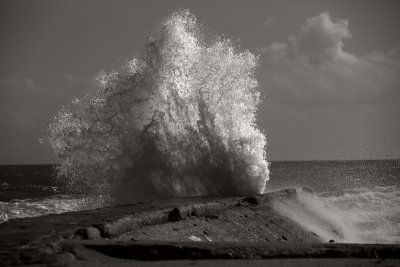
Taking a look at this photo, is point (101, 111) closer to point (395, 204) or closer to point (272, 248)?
point (272, 248)

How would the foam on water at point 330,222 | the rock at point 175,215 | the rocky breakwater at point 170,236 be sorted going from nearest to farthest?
1. the rocky breakwater at point 170,236
2. the rock at point 175,215
3. the foam on water at point 330,222

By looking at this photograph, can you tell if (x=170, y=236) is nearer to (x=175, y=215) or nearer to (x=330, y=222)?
(x=175, y=215)

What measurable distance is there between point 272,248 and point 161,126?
6851 mm

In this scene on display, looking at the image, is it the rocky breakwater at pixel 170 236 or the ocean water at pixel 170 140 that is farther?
the ocean water at pixel 170 140

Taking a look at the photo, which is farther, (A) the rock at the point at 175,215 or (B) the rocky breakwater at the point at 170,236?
(A) the rock at the point at 175,215

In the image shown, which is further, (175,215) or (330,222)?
(330,222)

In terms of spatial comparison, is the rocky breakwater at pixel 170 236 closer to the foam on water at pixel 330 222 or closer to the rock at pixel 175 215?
the rock at pixel 175 215

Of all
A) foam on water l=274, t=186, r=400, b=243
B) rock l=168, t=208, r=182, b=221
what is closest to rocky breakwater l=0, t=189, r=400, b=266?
rock l=168, t=208, r=182, b=221

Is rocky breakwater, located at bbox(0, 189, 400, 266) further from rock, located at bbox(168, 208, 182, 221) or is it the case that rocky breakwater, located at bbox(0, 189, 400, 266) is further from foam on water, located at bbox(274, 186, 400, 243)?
foam on water, located at bbox(274, 186, 400, 243)

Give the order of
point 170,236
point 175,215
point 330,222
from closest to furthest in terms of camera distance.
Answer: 1. point 170,236
2. point 175,215
3. point 330,222

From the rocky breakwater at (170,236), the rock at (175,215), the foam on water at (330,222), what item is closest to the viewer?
the rocky breakwater at (170,236)

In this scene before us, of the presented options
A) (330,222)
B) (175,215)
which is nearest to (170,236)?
(175,215)

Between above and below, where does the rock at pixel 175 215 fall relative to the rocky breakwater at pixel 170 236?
above

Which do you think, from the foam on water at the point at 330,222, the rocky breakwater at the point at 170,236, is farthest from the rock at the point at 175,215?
the foam on water at the point at 330,222
